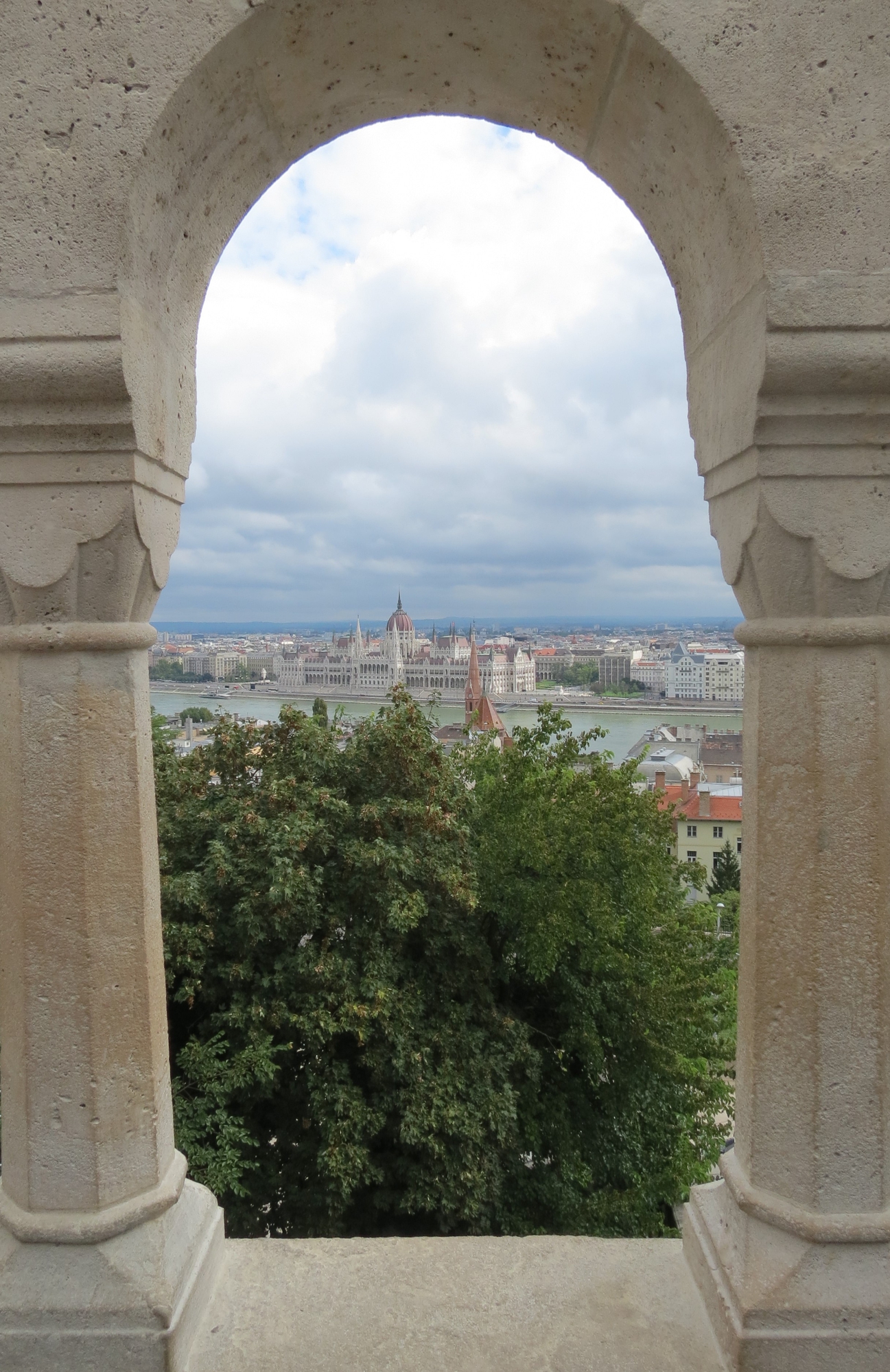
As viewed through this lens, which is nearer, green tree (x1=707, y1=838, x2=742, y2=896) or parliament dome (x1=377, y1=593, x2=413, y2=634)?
green tree (x1=707, y1=838, x2=742, y2=896)

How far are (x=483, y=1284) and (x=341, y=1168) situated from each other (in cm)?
512

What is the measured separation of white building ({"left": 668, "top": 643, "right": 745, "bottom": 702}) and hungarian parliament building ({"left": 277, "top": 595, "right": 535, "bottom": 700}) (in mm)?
Result: 12026

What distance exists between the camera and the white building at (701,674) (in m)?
63.3

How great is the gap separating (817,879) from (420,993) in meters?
6.45

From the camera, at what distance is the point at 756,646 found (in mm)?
2012

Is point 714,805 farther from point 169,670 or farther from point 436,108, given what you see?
point 169,670

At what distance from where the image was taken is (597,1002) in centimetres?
917

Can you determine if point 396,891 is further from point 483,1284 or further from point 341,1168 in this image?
point 483,1284

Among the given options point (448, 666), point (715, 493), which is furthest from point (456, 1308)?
point (448, 666)

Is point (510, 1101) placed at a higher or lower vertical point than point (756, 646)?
lower

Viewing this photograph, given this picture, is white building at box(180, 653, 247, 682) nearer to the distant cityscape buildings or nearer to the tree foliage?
the distant cityscape buildings

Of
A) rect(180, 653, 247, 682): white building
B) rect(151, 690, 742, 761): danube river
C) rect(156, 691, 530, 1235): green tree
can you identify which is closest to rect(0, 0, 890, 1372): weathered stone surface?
rect(156, 691, 530, 1235): green tree

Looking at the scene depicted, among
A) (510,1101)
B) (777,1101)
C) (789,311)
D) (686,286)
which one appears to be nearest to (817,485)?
(789,311)

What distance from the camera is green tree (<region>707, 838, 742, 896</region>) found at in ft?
78.9
